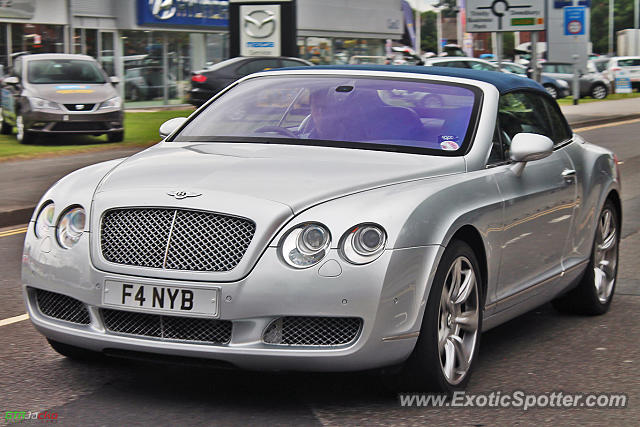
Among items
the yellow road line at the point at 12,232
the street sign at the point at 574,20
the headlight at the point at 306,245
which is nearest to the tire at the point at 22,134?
the yellow road line at the point at 12,232

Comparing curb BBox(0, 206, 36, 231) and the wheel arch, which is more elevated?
the wheel arch

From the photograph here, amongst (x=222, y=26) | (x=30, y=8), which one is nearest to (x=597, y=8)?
(x=222, y=26)

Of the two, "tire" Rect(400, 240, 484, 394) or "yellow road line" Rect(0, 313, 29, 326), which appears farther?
"yellow road line" Rect(0, 313, 29, 326)

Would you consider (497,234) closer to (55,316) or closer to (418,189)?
(418,189)

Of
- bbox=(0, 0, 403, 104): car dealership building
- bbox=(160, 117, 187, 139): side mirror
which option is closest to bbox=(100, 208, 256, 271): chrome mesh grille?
bbox=(160, 117, 187, 139): side mirror

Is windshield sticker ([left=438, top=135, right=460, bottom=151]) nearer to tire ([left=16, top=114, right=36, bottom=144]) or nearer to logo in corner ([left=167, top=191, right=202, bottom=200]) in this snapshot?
logo in corner ([left=167, top=191, right=202, bottom=200])

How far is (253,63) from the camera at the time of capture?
83.1 feet

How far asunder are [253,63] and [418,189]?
69.0 feet

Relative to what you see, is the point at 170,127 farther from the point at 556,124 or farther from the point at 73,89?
the point at 73,89

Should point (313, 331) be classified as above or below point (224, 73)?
below

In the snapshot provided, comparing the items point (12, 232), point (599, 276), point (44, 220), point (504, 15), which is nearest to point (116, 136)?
point (12, 232)

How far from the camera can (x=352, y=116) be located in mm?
5551

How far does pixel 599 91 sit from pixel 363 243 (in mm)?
39551

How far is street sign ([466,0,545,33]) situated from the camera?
30.7 meters
